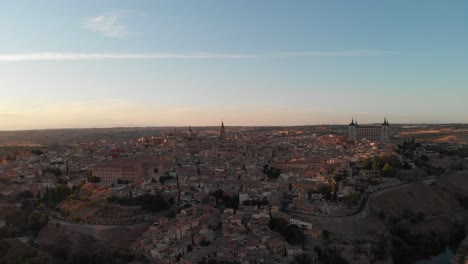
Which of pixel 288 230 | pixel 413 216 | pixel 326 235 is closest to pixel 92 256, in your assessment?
pixel 288 230

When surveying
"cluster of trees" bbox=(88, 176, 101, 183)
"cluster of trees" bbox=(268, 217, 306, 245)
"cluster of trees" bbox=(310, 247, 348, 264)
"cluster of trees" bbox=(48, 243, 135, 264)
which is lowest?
"cluster of trees" bbox=(310, 247, 348, 264)

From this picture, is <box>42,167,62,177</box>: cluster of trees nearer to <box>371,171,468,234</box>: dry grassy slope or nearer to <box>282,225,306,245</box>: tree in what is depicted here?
<box>282,225,306,245</box>: tree

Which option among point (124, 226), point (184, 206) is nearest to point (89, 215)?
point (124, 226)

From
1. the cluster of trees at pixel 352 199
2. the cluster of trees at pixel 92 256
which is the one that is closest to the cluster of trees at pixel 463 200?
the cluster of trees at pixel 352 199

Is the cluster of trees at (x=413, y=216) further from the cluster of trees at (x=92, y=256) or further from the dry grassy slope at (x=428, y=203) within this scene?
the cluster of trees at (x=92, y=256)

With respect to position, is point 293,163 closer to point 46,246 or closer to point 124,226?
point 124,226

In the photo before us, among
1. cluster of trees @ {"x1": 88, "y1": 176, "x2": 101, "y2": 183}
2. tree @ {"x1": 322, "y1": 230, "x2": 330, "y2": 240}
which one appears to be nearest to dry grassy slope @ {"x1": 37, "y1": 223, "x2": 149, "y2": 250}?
cluster of trees @ {"x1": 88, "y1": 176, "x2": 101, "y2": 183}
